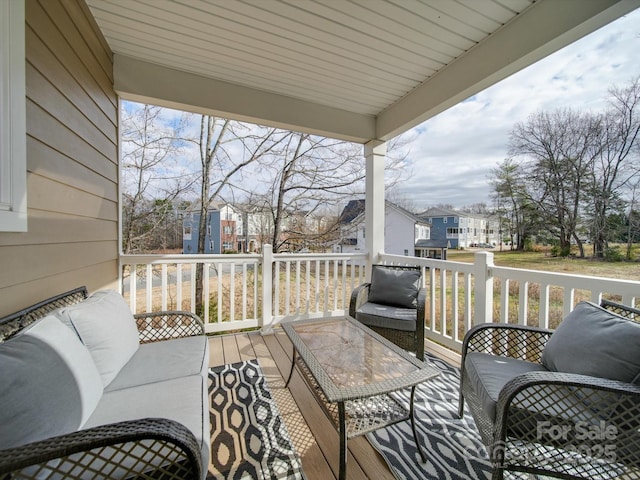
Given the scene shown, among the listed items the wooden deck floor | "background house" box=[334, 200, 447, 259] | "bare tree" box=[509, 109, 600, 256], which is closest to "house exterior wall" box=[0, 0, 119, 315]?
the wooden deck floor

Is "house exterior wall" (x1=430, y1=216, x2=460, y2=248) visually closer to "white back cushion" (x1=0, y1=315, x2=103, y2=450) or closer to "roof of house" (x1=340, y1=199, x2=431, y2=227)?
"roof of house" (x1=340, y1=199, x2=431, y2=227)

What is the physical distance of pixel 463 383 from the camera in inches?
68.6

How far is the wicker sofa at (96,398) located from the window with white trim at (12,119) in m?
0.49

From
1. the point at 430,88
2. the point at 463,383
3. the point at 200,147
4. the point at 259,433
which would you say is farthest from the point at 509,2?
the point at 200,147

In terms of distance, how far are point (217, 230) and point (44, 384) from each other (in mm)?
4929

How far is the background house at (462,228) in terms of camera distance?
3.65 metres

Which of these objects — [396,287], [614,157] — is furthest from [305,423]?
[614,157]

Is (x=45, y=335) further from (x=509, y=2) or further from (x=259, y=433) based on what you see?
(x=509, y=2)

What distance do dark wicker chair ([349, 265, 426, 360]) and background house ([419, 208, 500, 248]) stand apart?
1.16 metres

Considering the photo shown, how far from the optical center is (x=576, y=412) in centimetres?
116

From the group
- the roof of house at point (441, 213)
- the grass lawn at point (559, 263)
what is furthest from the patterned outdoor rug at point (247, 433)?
the roof of house at point (441, 213)

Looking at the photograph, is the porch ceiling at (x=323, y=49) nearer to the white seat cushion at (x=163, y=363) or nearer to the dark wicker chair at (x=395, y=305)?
the dark wicker chair at (x=395, y=305)

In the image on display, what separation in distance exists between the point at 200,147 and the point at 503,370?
6041mm

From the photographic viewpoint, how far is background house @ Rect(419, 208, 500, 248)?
3.65 meters
